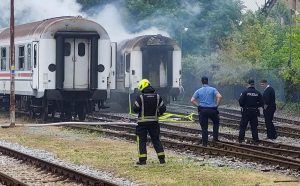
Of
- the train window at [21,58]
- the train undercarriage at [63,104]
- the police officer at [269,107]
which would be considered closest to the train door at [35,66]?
Result: the train undercarriage at [63,104]

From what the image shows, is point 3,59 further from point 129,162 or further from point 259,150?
point 129,162

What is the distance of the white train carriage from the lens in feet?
109

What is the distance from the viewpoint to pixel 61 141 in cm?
2081

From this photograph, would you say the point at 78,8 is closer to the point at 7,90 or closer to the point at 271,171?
the point at 7,90

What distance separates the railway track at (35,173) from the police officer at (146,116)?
5.70ft

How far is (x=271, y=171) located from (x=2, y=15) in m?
39.9

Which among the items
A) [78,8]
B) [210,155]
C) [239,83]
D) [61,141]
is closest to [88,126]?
[61,141]

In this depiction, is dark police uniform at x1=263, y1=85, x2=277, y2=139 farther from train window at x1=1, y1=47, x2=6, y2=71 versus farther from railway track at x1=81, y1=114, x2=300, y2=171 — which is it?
train window at x1=1, y1=47, x2=6, y2=71

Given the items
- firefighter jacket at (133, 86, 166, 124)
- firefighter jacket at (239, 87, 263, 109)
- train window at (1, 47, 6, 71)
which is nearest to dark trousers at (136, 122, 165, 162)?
firefighter jacket at (133, 86, 166, 124)

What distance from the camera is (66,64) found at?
26.6 m

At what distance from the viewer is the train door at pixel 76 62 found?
2661 centimetres

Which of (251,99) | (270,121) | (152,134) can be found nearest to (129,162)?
(152,134)

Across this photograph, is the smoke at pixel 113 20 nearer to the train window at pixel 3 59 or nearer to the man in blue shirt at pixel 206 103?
the train window at pixel 3 59

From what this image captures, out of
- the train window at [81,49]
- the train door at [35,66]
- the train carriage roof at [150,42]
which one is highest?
the train carriage roof at [150,42]
